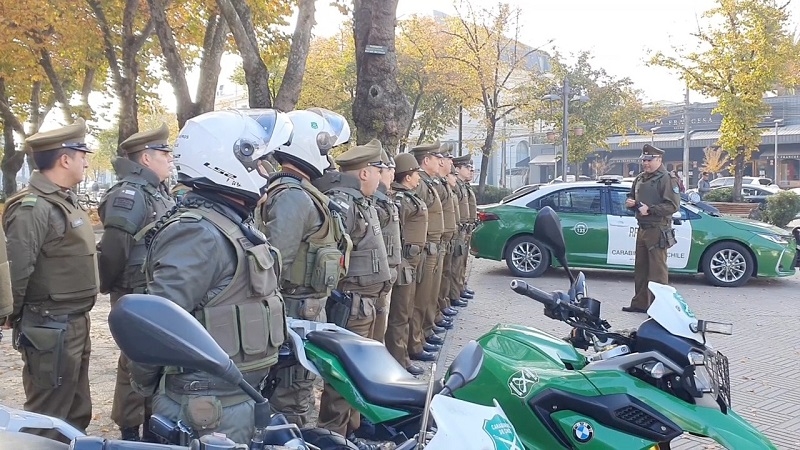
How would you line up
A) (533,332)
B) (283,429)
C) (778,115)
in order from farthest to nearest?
1. (778,115)
2. (533,332)
3. (283,429)

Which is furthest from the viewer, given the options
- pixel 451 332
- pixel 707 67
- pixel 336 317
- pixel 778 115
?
pixel 778 115

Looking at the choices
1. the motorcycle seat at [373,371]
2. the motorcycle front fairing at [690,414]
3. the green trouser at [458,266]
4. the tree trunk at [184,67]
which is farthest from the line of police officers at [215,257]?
the tree trunk at [184,67]

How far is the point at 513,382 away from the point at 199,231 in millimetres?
1579

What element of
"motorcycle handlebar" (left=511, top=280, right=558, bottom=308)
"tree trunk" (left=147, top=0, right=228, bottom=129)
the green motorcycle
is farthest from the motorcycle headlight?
"tree trunk" (left=147, top=0, right=228, bottom=129)

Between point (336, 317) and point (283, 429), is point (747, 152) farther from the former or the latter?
point (283, 429)

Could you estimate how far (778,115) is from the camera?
4881 centimetres

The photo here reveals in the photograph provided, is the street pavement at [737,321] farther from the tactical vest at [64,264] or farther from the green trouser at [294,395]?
the tactical vest at [64,264]

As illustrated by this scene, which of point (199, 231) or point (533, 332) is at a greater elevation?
point (199, 231)

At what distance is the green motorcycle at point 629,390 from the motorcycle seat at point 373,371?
63cm

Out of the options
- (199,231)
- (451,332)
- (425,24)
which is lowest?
(451,332)

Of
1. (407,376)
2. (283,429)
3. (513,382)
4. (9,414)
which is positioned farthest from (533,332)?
(9,414)

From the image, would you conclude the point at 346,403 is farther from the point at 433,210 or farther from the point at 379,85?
the point at 379,85

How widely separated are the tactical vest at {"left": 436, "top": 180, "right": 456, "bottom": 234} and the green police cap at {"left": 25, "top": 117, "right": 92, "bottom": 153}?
4.78 meters

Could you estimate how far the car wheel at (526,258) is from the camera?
12.0m
